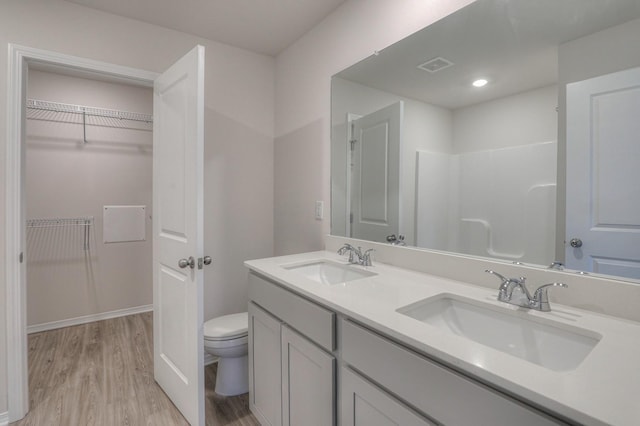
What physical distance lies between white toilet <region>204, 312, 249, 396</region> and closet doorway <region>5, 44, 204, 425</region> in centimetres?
18

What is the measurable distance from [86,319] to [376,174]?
3279mm

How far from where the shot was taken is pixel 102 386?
207 cm

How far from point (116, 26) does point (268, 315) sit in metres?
2.08

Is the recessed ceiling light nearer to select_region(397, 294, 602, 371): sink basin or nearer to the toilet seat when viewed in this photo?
select_region(397, 294, 602, 371): sink basin

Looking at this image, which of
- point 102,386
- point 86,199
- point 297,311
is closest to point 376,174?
point 297,311

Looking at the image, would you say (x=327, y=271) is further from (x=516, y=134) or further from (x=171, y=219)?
(x=516, y=134)

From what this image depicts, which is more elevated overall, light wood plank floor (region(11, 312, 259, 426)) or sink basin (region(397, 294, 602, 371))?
sink basin (region(397, 294, 602, 371))

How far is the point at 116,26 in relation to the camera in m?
2.01

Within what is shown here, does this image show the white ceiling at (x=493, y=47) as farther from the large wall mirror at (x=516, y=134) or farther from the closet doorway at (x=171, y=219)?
the closet doorway at (x=171, y=219)

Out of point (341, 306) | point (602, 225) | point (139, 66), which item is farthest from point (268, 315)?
point (139, 66)

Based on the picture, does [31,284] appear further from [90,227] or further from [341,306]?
[341,306]

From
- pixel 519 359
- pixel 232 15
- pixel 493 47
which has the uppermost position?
pixel 232 15

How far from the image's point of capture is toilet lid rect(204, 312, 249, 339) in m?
1.88

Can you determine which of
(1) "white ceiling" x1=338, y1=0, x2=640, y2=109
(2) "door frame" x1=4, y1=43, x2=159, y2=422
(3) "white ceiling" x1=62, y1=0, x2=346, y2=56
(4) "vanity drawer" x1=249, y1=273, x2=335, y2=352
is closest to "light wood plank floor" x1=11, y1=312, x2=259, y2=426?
(2) "door frame" x1=4, y1=43, x2=159, y2=422
